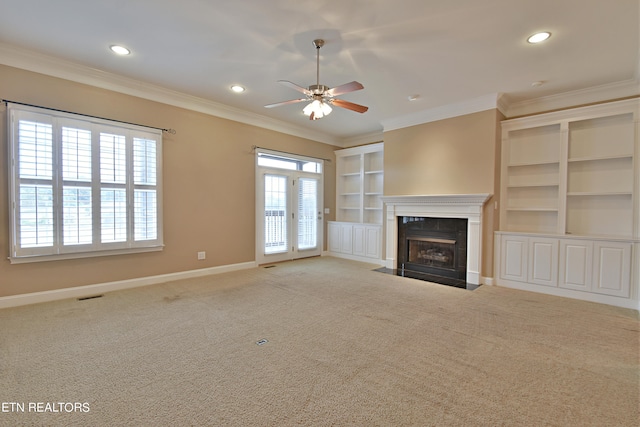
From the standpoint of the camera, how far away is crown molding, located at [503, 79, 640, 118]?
3.82 metres

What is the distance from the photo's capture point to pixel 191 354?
2352mm

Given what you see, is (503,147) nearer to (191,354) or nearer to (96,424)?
(191,354)

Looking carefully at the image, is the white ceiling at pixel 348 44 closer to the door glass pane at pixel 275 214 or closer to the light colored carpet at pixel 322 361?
the door glass pane at pixel 275 214

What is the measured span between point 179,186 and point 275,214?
2.03 metres

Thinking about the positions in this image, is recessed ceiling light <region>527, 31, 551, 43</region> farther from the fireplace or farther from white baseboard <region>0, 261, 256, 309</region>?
white baseboard <region>0, 261, 256, 309</region>

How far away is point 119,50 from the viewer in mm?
3244

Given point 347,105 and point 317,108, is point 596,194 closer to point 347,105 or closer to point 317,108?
point 347,105

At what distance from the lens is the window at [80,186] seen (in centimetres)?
333

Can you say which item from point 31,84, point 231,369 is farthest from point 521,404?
point 31,84

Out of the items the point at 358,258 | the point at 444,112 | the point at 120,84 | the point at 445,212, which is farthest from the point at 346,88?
the point at 358,258

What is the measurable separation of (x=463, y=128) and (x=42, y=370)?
5790 mm

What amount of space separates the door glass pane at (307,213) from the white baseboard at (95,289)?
202 cm

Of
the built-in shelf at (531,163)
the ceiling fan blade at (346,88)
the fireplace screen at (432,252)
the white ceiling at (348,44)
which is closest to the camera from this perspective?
the white ceiling at (348,44)

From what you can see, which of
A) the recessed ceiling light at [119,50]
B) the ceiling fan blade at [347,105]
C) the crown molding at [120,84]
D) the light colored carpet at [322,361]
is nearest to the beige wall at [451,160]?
the light colored carpet at [322,361]
